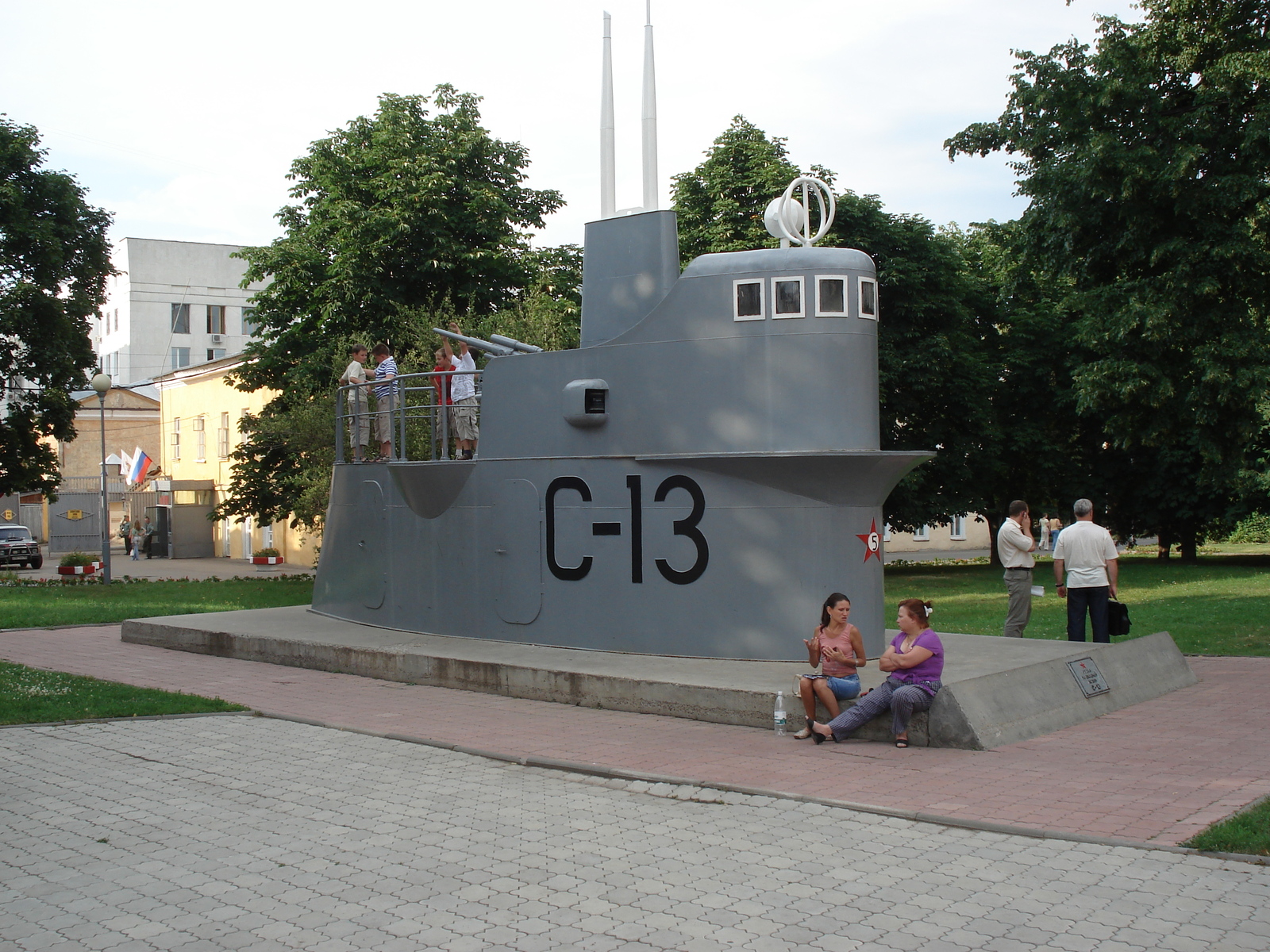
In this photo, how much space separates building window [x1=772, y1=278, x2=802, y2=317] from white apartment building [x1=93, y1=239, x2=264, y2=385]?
5392cm

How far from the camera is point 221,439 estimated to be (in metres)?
47.9

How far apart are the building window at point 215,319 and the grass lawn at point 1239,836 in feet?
206

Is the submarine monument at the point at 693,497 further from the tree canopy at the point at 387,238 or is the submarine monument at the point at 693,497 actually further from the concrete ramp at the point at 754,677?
the tree canopy at the point at 387,238

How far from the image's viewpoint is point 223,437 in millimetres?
47781

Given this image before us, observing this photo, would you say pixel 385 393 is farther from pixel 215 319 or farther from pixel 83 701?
pixel 215 319

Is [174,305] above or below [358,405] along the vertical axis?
above

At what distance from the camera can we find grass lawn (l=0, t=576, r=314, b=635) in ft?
68.2

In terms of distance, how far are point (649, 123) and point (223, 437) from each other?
3977 cm

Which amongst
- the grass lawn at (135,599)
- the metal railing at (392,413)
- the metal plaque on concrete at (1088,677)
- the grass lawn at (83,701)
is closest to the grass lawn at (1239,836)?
the metal plaque on concrete at (1088,677)

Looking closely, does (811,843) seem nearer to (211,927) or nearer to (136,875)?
(211,927)

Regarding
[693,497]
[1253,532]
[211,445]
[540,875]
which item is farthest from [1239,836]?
[1253,532]

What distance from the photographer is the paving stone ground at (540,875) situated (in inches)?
201

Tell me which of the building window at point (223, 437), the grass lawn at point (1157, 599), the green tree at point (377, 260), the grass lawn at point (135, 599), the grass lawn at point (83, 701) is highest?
the green tree at point (377, 260)

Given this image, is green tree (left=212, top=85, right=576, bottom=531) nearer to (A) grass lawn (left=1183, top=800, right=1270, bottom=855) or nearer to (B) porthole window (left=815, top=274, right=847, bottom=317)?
(B) porthole window (left=815, top=274, right=847, bottom=317)
